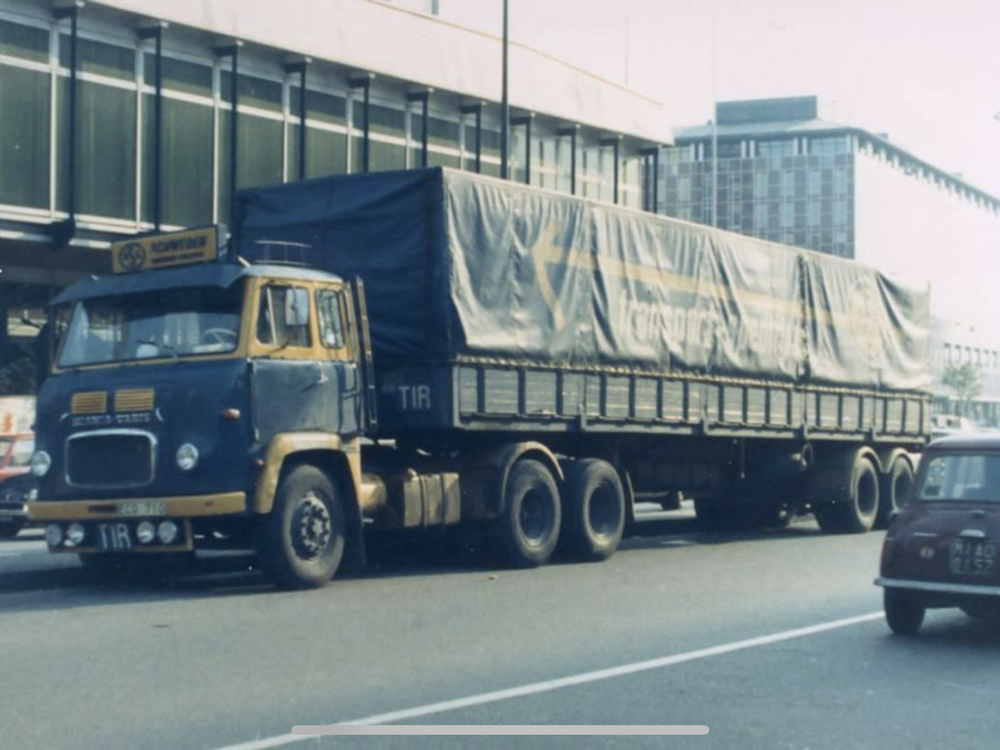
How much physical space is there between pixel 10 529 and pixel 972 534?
1542 centimetres

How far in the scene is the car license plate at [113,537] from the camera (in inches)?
501

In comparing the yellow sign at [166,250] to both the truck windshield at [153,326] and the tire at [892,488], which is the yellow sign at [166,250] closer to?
the truck windshield at [153,326]

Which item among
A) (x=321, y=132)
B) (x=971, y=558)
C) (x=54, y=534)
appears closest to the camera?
(x=971, y=558)

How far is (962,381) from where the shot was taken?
10006cm

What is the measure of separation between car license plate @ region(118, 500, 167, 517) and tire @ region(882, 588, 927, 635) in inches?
223

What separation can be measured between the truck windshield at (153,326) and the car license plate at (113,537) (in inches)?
56.1

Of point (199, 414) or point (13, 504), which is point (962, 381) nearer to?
point (13, 504)

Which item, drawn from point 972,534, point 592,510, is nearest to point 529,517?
point 592,510

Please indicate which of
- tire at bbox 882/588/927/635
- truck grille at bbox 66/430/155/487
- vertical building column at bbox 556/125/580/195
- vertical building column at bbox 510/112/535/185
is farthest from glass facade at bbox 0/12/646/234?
tire at bbox 882/588/927/635

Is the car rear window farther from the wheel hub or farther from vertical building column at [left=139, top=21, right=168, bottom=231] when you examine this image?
vertical building column at [left=139, top=21, right=168, bottom=231]

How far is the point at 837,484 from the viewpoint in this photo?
71.6 feet

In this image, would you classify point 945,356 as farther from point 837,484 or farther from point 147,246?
point 147,246

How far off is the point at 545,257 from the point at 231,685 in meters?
8.59

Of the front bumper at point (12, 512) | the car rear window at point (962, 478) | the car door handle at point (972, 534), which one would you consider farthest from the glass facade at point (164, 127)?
the car door handle at point (972, 534)
